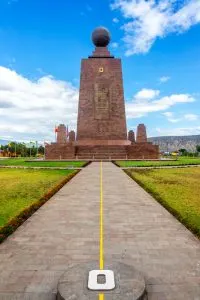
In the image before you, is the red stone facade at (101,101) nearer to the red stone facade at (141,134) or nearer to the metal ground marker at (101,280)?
the red stone facade at (141,134)

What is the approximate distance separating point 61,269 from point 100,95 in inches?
1487

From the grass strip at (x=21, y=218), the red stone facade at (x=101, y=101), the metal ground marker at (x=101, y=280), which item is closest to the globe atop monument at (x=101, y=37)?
the red stone facade at (x=101, y=101)

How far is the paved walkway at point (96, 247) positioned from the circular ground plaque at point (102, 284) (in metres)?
0.27

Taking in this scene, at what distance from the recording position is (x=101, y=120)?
41.2 meters

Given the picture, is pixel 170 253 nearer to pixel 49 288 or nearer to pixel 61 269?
pixel 61 269

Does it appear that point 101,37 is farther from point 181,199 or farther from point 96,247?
point 96,247

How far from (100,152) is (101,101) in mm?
7371

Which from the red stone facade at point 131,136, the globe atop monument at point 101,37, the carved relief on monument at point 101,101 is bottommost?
the red stone facade at point 131,136

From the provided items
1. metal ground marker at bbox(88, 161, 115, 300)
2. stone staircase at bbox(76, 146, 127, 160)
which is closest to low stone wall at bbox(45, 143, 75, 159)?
stone staircase at bbox(76, 146, 127, 160)

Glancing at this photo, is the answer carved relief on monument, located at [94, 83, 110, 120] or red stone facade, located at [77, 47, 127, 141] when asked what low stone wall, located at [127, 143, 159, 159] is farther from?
carved relief on monument, located at [94, 83, 110, 120]

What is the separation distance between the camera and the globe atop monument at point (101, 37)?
1713 inches

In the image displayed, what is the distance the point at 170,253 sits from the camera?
612cm

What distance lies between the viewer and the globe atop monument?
43.5 meters

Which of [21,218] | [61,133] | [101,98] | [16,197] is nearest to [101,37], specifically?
[101,98]
